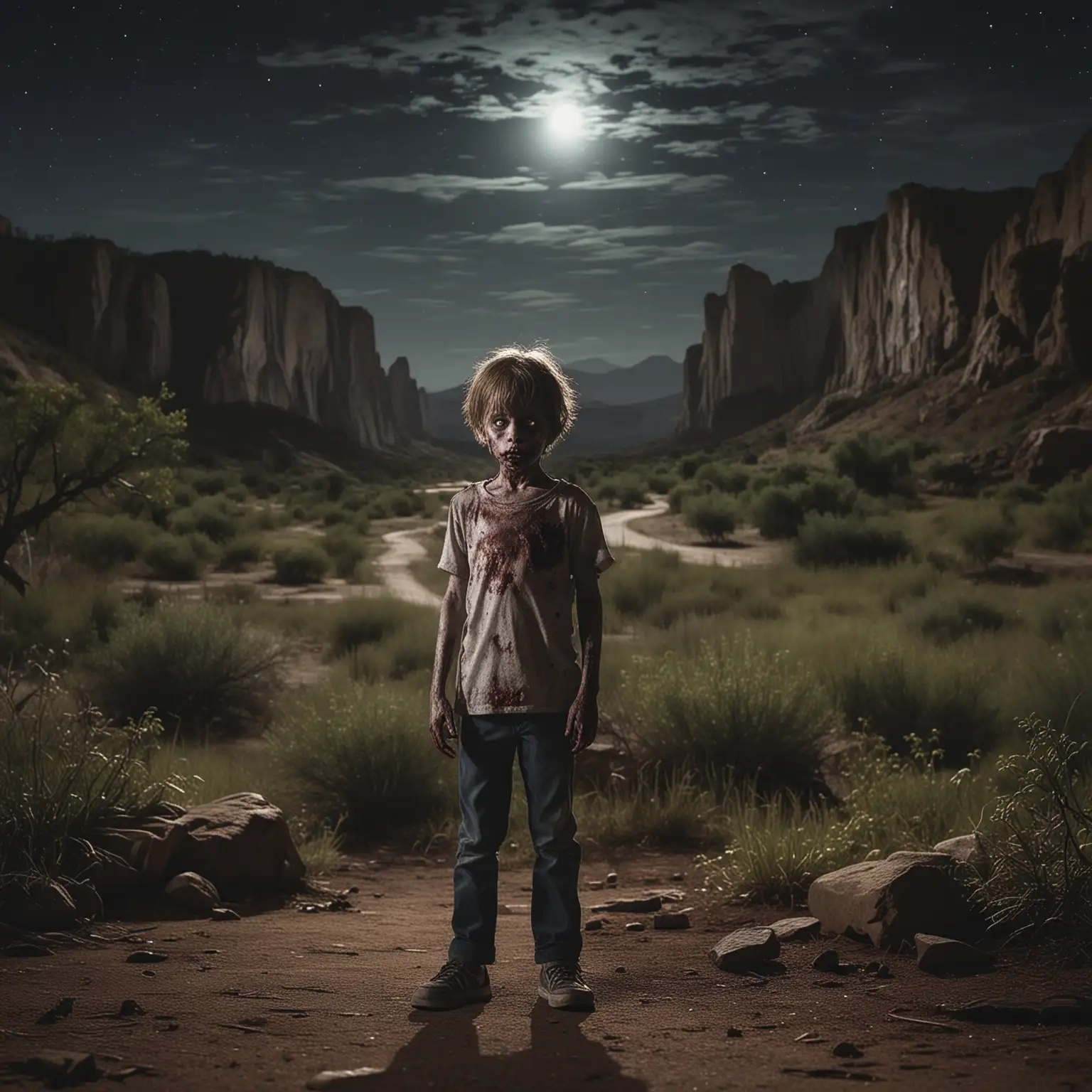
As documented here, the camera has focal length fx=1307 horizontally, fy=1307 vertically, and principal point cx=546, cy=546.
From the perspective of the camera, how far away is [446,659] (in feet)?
13.3

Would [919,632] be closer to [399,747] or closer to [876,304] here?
[399,747]

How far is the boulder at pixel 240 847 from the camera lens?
5707mm

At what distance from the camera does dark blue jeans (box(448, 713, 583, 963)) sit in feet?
12.4

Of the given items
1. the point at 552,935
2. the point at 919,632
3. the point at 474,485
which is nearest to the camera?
the point at 552,935

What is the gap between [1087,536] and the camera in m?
21.1

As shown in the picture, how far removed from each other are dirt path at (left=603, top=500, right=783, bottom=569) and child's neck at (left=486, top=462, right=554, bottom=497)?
17.0m

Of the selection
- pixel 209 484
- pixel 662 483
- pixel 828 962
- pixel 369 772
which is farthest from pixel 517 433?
pixel 662 483

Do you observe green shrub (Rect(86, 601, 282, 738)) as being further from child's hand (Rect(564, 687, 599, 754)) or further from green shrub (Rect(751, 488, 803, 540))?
green shrub (Rect(751, 488, 803, 540))

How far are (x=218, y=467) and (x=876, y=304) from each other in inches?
1798

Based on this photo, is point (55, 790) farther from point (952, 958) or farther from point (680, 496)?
point (680, 496)

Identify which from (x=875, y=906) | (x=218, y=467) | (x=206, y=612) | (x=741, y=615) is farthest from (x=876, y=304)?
(x=875, y=906)

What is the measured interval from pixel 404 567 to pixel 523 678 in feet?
67.1

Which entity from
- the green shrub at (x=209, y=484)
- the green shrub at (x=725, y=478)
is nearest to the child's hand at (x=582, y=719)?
the green shrub at (x=725, y=478)

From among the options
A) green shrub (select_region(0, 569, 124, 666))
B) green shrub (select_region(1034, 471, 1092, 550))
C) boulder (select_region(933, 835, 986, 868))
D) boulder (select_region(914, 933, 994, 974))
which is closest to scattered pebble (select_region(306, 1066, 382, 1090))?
boulder (select_region(914, 933, 994, 974))
